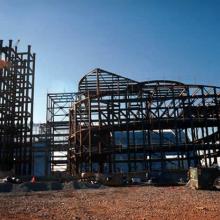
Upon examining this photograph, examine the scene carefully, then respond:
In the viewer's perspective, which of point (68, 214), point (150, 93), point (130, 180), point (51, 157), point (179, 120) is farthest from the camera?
point (51, 157)

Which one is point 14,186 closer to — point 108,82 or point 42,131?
point 108,82

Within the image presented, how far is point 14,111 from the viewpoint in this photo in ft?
164

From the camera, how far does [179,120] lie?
40.6 m

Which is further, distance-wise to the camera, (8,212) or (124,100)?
(124,100)

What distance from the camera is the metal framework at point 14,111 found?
47.1 meters

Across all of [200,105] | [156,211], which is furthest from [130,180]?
[156,211]

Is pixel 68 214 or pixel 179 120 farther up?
pixel 179 120

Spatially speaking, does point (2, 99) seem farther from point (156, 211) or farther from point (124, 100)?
point (156, 211)

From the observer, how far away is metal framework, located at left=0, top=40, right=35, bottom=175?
1853 inches

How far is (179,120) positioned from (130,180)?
390 inches

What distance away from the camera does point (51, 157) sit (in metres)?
56.3

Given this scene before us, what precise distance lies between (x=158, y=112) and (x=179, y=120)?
256 centimetres

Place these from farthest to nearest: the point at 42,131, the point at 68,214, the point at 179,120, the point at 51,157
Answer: the point at 42,131, the point at 51,157, the point at 179,120, the point at 68,214

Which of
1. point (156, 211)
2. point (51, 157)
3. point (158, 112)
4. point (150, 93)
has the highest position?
point (150, 93)
